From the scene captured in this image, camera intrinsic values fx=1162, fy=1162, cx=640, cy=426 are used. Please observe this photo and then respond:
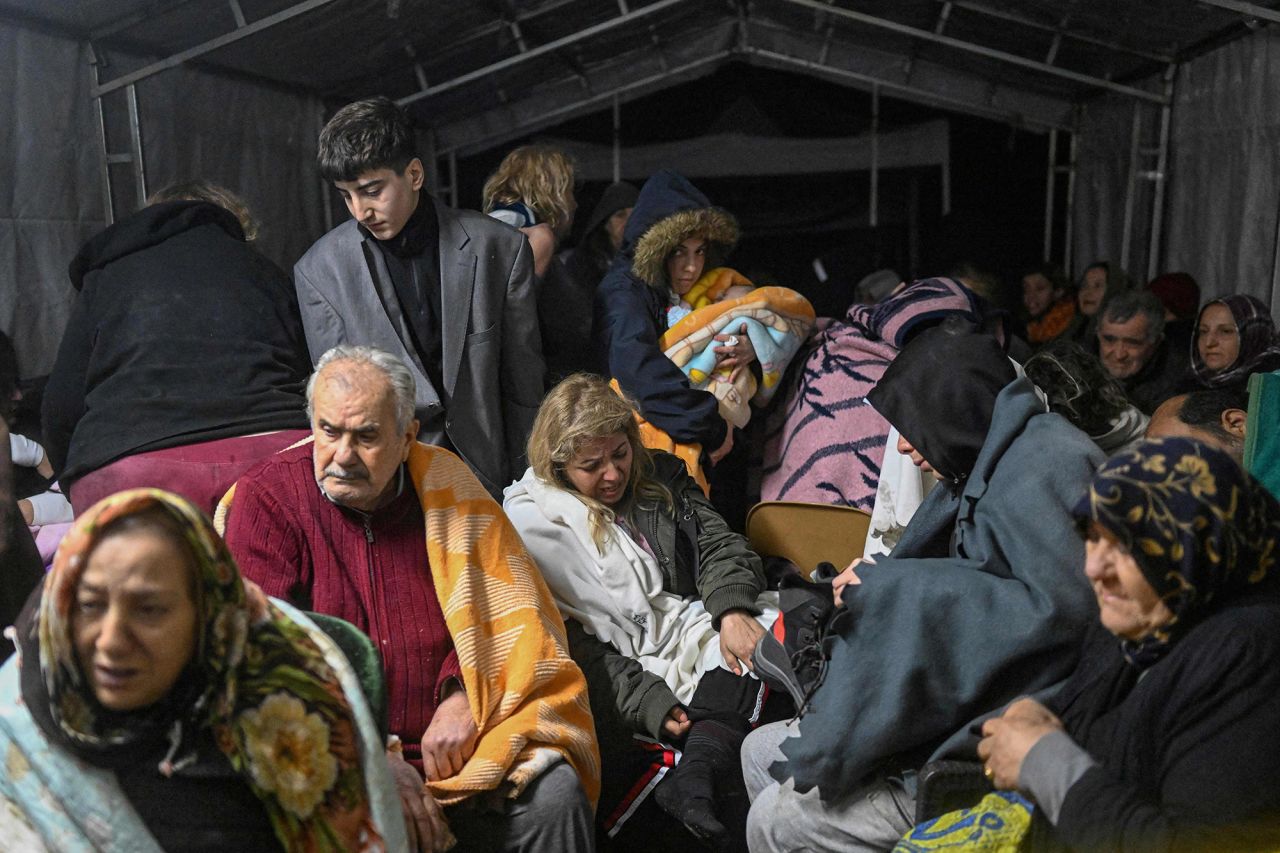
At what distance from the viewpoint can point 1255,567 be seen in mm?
1692

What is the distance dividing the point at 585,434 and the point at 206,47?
9.00 feet

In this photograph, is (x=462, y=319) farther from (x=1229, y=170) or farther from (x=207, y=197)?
(x=1229, y=170)

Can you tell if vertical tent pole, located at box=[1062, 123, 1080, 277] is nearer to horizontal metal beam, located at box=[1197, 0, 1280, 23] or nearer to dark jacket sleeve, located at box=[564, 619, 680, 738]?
horizontal metal beam, located at box=[1197, 0, 1280, 23]

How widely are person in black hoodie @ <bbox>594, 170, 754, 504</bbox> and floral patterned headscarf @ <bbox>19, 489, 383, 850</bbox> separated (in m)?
2.00

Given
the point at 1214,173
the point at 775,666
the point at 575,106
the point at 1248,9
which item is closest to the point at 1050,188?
the point at 1214,173

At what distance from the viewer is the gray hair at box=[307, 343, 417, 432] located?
7.99 feet

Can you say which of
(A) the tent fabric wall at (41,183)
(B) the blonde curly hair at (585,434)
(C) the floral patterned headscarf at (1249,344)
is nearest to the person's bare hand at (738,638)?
(B) the blonde curly hair at (585,434)

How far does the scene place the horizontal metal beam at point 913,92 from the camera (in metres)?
7.80

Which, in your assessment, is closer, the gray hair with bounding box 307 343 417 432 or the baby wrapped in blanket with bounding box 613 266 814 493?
the gray hair with bounding box 307 343 417 432

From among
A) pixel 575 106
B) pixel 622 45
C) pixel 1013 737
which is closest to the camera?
pixel 1013 737

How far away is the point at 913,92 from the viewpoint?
796 centimetres

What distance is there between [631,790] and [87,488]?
1.54m

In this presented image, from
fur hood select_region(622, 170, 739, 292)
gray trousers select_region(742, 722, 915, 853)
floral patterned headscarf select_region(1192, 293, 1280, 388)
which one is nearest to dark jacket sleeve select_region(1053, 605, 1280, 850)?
gray trousers select_region(742, 722, 915, 853)

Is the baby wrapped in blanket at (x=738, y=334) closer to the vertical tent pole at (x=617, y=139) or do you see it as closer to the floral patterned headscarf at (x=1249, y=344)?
the floral patterned headscarf at (x=1249, y=344)
